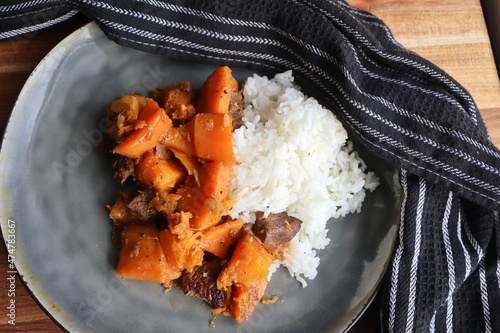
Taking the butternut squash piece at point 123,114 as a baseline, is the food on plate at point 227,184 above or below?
below

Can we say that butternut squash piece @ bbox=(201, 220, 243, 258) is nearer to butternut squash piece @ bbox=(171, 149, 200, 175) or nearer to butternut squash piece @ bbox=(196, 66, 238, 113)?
butternut squash piece @ bbox=(171, 149, 200, 175)

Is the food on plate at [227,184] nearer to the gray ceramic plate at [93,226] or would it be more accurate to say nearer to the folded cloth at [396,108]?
Result: the gray ceramic plate at [93,226]

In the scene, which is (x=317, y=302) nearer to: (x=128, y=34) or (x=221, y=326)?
(x=221, y=326)

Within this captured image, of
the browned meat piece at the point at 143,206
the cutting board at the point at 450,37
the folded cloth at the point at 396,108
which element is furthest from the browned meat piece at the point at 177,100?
the cutting board at the point at 450,37

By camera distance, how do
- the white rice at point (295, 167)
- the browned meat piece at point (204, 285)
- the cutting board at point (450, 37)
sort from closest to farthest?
1. the browned meat piece at point (204, 285)
2. the white rice at point (295, 167)
3. the cutting board at point (450, 37)

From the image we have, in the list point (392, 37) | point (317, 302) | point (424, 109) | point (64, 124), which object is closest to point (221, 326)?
point (317, 302)

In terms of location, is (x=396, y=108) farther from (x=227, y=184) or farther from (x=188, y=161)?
(x=188, y=161)

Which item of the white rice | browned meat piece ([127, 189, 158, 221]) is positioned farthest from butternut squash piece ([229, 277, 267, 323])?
browned meat piece ([127, 189, 158, 221])
